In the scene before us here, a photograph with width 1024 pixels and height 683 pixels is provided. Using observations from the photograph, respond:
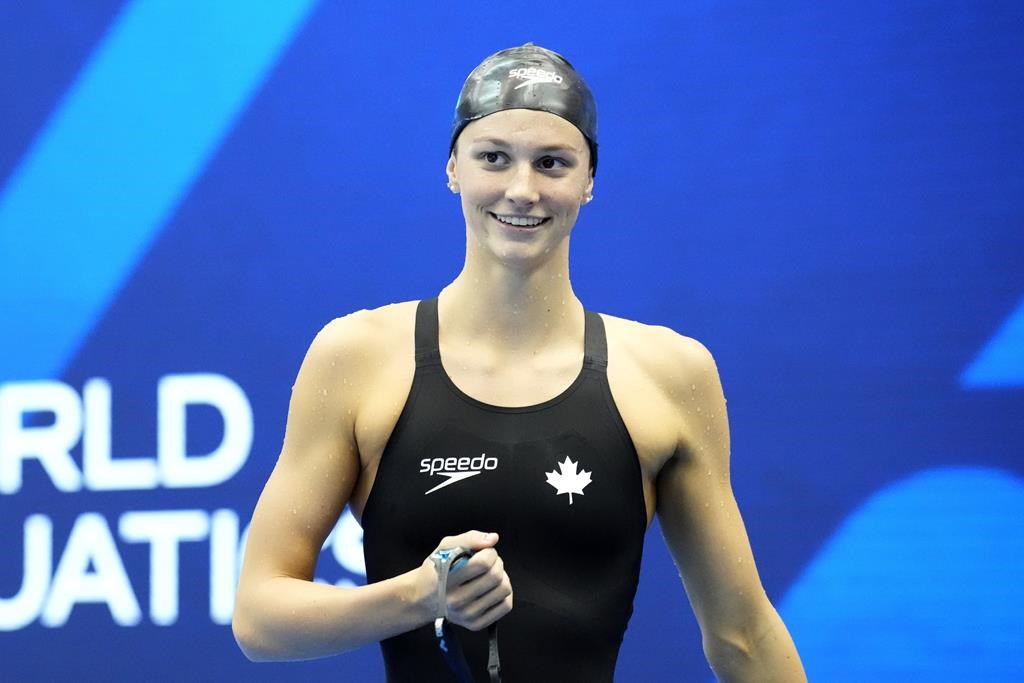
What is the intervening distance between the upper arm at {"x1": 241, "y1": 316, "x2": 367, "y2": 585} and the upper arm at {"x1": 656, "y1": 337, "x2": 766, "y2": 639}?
0.51 meters

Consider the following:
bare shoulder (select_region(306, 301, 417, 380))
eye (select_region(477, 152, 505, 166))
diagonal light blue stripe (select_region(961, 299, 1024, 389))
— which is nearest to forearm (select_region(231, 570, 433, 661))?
bare shoulder (select_region(306, 301, 417, 380))

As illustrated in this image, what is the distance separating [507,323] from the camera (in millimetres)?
2125

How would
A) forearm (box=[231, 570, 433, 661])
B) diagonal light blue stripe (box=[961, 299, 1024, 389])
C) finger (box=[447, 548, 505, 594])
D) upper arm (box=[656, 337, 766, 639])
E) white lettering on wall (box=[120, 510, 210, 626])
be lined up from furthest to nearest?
1. white lettering on wall (box=[120, 510, 210, 626])
2. diagonal light blue stripe (box=[961, 299, 1024, 389])
3. upper arm (box=[656, 337, 766, 639])
4. forearm (box=[231, 570, 433, 661])
5. finger (box=[447, 548, 505, 594])

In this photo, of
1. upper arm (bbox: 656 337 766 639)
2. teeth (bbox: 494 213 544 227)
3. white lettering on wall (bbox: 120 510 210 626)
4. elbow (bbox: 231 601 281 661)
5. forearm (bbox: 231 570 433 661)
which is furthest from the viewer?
white lettering on wall (bbox: 120 510 210 626)

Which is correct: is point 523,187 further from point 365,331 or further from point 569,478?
point 569,478

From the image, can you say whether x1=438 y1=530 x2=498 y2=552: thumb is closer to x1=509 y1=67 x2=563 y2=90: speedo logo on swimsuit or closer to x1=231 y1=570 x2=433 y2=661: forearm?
x1=231 y1=570 x2=433 y2=661: forearm

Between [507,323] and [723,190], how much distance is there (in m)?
1.62

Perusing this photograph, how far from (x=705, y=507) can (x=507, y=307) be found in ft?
1.49

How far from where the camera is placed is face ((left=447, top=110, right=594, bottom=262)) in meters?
2.07

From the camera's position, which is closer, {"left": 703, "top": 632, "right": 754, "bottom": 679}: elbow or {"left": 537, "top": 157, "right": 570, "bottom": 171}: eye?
{"left": 537, "top": 157, "right": 570, "bottom": 171}: eye

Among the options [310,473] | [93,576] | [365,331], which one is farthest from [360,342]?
[93,576]

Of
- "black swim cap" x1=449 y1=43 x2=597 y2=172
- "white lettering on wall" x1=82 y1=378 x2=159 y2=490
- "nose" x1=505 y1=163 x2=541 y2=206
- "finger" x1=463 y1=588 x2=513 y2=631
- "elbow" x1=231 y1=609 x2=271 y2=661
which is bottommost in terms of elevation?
"finger" x1=463 y1=588 x2=513 y2=631

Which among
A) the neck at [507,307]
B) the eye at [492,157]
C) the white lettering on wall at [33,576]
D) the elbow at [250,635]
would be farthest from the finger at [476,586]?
the white lettering on wall at [33,576]

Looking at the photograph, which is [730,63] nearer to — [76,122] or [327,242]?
[327,242]
